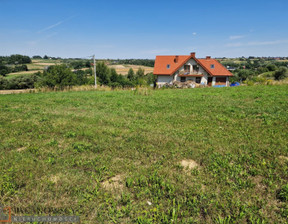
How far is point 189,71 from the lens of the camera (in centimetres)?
3541

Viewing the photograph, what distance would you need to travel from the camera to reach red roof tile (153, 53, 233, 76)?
1393 inches

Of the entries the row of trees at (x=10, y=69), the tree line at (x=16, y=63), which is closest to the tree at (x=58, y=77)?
the row of trees at (x=10, y=69)

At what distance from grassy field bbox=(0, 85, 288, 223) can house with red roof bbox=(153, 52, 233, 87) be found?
100.0 feet

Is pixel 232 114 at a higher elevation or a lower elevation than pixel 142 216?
higher

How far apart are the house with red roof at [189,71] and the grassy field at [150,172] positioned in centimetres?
3047

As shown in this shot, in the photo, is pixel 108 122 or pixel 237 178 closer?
pixel 237 178

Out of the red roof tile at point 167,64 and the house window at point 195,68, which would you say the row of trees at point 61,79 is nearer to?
the red roof tile at point 167,64

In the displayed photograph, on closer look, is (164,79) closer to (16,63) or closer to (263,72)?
(263,72)

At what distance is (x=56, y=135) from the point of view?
17.9 feet

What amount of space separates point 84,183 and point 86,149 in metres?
1.38

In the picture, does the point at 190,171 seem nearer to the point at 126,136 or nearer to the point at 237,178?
the point at 237,178

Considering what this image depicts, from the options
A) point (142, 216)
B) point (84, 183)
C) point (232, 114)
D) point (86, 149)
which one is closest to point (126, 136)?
point (86, 149)

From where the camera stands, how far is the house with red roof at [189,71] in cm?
3516
